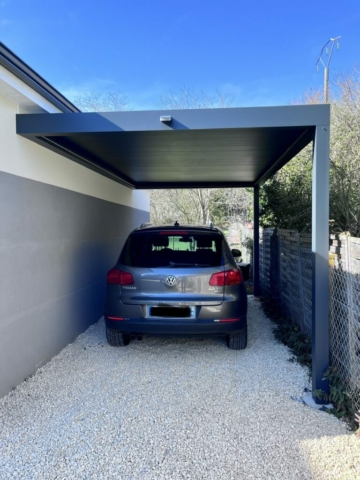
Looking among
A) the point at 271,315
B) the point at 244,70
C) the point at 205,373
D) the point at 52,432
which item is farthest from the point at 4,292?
the point at 244,70

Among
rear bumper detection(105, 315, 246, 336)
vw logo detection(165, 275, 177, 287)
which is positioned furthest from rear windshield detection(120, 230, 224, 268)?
rear bumper detection(105, 315, 246, 336)

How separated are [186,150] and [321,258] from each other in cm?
235

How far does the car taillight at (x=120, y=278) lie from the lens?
394cm

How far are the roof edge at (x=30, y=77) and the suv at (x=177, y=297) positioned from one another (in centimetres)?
199

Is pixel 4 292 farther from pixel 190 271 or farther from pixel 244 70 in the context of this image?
pixel 244 70

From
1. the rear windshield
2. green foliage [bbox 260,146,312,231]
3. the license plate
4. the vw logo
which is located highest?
green foliage [bbox 260,146,312,231]

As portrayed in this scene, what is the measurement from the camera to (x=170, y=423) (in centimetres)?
272

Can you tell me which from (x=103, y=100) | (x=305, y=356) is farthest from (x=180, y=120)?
(x=103, y=100)

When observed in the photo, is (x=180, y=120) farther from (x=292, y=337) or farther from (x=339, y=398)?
(x=292, y=337)

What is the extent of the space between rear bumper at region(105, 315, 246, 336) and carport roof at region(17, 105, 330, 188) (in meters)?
2.10

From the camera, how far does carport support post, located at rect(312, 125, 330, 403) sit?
3.09 m

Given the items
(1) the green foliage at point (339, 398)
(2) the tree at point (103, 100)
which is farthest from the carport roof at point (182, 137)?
(2) the tree at point (103, 100)

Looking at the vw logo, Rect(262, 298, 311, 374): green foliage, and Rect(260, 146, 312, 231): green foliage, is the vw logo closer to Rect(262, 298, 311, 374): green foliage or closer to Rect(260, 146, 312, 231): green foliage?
Rect(262, 298, 311, 374): green foliage

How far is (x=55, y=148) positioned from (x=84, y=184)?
3.53 feet
